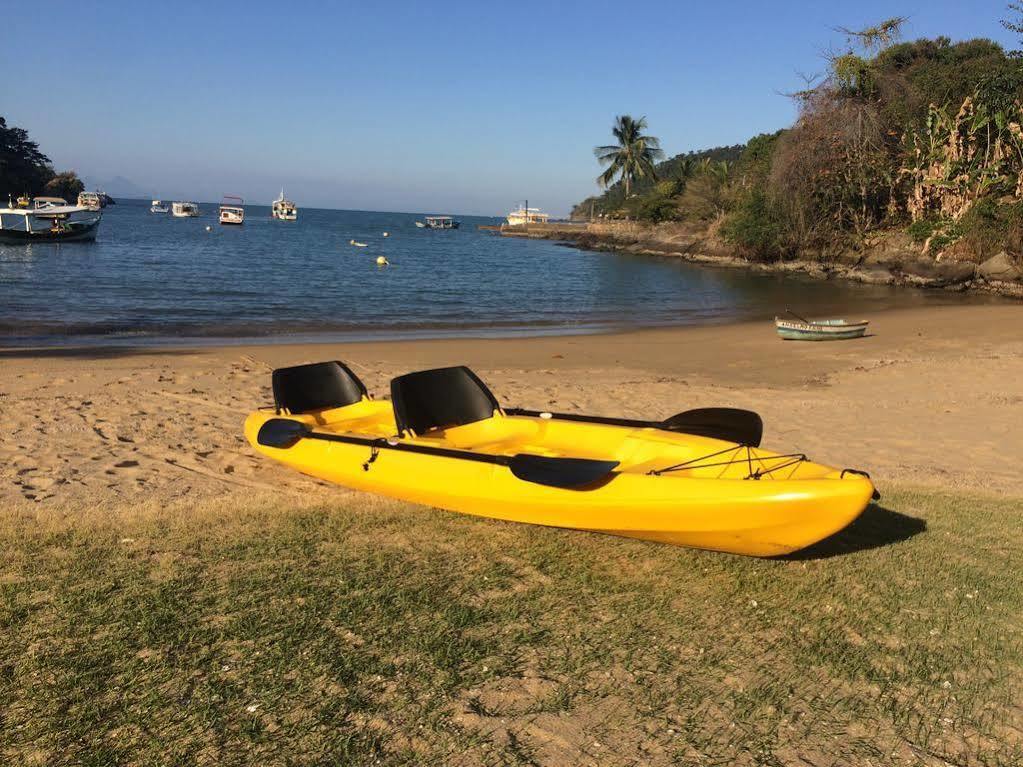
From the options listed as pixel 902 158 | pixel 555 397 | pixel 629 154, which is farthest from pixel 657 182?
pixel 555 397

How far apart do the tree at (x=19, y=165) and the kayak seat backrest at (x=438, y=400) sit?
97665 millimetres

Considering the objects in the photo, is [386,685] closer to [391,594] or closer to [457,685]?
[457,685]

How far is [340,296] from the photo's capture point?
27.3 metres

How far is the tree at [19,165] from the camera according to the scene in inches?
3462

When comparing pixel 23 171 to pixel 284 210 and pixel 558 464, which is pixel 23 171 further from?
pixel 558 464

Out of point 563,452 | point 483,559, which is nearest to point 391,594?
point 483,559

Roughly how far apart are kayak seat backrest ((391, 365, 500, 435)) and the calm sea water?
11.6 metres

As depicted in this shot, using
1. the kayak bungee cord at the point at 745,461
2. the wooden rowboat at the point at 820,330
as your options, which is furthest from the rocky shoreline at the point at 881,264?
the kayak bungee cord at the point at 745,461

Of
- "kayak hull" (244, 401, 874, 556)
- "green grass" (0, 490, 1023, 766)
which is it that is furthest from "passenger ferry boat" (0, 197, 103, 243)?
"green grass" (0, 490, 1023, 766)

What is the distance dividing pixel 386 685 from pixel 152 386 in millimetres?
7654

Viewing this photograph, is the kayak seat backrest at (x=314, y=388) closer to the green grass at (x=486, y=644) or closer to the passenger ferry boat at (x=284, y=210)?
the green grass at (x=486, y=644)

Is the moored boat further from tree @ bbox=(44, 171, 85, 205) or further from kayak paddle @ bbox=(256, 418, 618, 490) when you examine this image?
kayak paddle @ bbox=(256, 418, 618, 490)

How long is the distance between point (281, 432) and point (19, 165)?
102914 millimetres

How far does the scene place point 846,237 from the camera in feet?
132
